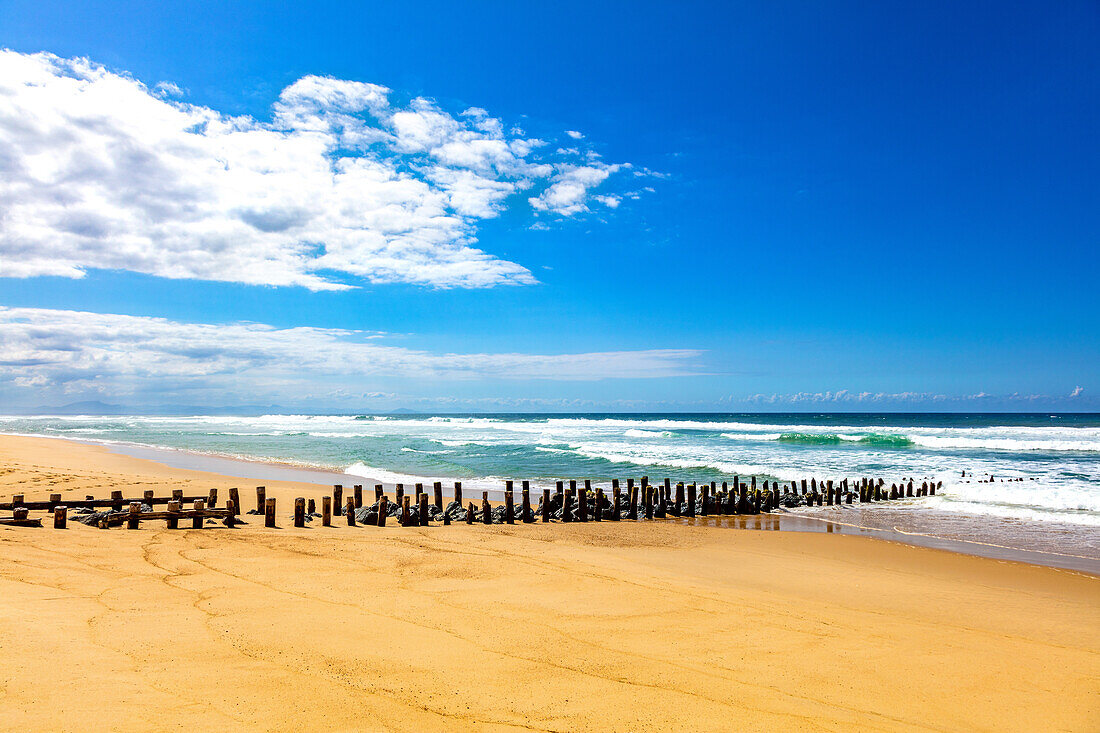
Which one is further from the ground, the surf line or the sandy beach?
the sandy beach

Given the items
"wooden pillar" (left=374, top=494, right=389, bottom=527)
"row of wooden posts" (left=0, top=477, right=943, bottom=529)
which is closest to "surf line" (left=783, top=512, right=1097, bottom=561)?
"row of wooden posts" (left=0, top=477, right=943, bottom=529)

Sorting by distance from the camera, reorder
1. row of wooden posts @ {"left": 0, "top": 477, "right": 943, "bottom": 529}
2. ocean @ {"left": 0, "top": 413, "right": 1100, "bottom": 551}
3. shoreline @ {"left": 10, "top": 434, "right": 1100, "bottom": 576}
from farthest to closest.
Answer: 1. ocean @ {"left": 0, "top": 413, "right": 1100, "bottom": 551}
2. shoreline @ {"left": 10, "top": 434, "right": 1100, "bottom": 576}
3. row of wooden posts @ {"left": 0, "top": 477, "right": 943, "bottom": 529}

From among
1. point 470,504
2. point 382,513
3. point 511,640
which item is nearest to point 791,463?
point 470,504

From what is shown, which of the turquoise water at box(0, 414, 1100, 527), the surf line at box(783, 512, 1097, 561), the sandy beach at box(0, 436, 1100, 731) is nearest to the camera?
the sandy beach at box(0, 436, 1100, 731)

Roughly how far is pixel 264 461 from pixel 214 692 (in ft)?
101

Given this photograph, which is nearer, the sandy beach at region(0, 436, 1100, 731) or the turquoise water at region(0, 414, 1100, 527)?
the sandy beach at region(0, 436, 1100, 731)

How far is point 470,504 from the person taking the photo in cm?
1481

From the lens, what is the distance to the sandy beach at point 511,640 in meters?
4.62

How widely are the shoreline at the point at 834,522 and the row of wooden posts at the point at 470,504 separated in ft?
1.84

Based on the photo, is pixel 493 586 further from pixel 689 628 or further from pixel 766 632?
pixel 766 632

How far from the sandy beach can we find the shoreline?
1.53 m

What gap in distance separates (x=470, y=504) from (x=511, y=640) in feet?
28.8

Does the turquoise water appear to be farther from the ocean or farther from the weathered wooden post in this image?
the weathered wooden post

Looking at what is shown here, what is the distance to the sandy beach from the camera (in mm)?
4617
